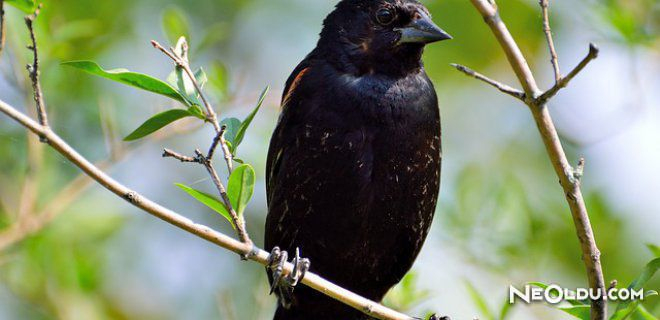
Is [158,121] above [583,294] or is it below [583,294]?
above

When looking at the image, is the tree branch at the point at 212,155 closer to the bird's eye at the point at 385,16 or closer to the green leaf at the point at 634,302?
the green leaf at the point at 634,302

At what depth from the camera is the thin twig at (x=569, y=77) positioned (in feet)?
7.53

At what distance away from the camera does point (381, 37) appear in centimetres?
391

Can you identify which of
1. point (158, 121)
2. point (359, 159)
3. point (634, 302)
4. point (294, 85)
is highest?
point (294, 85)

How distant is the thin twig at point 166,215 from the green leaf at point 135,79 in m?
0.22

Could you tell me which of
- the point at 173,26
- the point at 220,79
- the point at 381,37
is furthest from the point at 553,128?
the point at 220,79

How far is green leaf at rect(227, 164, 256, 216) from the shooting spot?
103 inches

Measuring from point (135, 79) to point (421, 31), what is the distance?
141cm

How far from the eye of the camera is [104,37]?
530 cm

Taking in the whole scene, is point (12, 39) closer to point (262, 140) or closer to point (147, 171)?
point (262, 140)

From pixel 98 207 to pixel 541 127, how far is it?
3591 mm

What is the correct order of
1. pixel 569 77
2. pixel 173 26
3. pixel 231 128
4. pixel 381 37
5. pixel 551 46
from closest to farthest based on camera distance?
pixel 569 77
pixel 551 46
pixel 231 128
pixel 173 26
pixel 381 37

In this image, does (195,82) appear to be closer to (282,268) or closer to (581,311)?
(282,268)

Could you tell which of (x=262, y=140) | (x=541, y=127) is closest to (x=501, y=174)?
(x=262, y=140)
